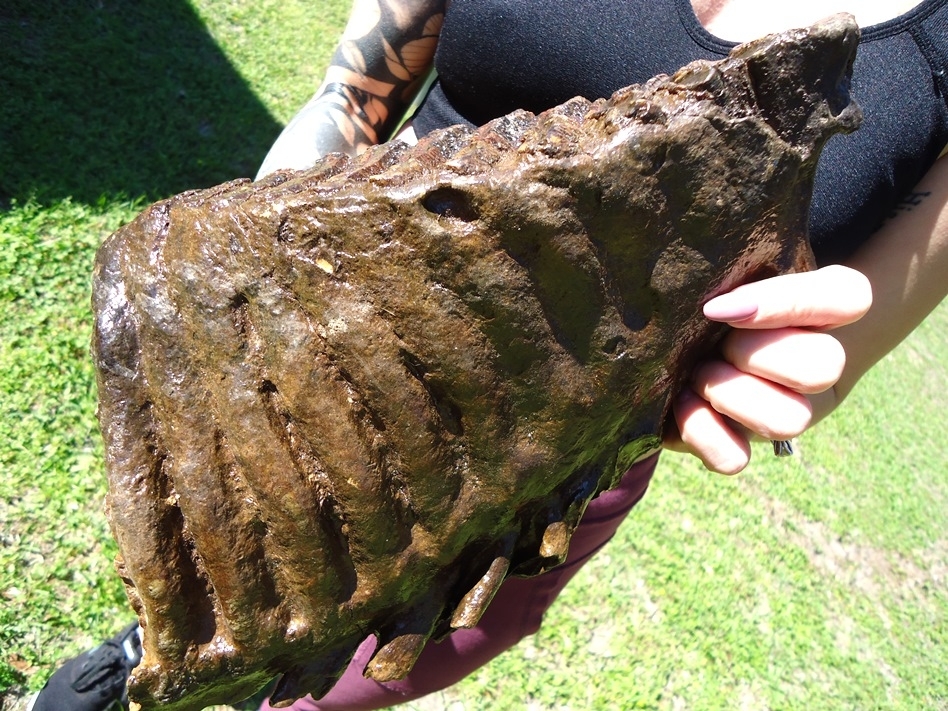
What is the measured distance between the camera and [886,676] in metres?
5.28

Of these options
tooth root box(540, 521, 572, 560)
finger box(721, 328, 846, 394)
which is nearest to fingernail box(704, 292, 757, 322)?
finger box(721, 328, 846, 394)

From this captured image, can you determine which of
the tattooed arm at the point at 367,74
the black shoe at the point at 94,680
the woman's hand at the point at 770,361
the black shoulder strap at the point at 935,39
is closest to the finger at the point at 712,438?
the woman's hand at the point at 770,361

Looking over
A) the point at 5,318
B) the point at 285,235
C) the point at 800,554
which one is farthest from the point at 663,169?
the point at 800,554

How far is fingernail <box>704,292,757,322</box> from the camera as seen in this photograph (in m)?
1.34

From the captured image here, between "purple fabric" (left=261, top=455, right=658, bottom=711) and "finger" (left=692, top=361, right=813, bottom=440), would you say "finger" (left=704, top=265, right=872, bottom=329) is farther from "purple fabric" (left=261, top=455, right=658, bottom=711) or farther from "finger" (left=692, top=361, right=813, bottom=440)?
"purple fabric" (left=261, top=455, right=658, bottom=711)

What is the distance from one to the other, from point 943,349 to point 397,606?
44.5ft

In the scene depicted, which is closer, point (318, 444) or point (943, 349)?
point (318, 444)

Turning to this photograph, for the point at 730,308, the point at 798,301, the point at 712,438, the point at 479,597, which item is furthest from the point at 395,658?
the point at 798,301

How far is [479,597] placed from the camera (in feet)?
4.69

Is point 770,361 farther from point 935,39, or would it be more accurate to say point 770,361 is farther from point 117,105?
point 117,105

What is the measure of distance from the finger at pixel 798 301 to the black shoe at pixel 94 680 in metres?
2.66

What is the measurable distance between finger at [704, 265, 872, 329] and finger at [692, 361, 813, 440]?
0.49ft

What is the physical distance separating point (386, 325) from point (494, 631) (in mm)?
1524

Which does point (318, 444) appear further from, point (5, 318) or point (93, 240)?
point (93, 240)
